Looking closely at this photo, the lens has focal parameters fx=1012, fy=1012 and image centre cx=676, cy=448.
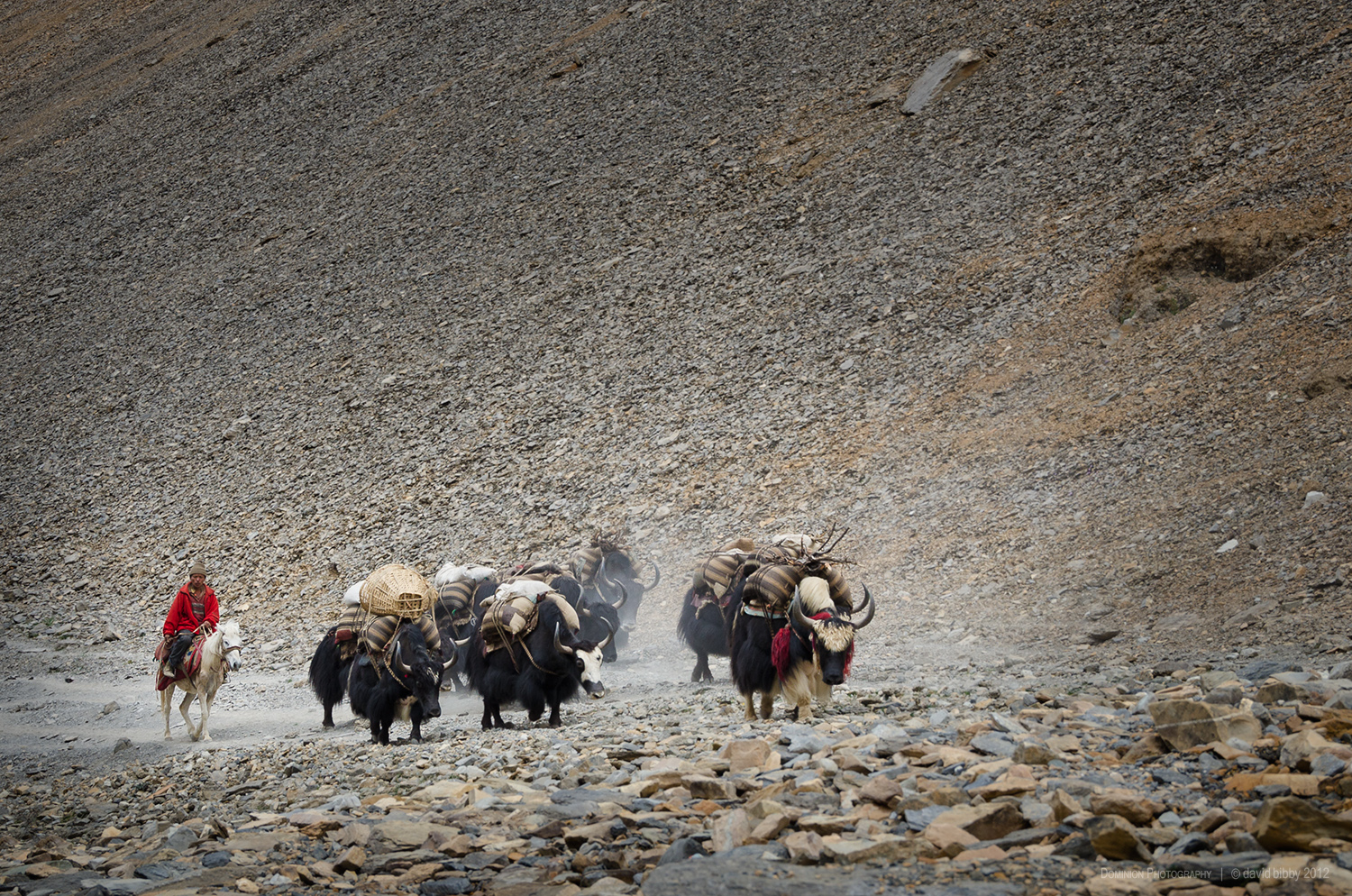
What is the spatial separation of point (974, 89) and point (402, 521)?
1671 cm

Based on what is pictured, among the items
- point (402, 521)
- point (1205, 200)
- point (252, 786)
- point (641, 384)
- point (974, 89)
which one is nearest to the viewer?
point (252, 786)

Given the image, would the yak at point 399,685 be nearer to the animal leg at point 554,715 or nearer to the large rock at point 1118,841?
the animal leg at point 554,715

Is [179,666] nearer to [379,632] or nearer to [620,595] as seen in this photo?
[379,632]

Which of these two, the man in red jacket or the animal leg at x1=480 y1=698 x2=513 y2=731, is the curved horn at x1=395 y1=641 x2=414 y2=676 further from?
the man in red jacket

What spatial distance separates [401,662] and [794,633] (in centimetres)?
367

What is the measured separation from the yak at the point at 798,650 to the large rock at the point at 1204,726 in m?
2.69

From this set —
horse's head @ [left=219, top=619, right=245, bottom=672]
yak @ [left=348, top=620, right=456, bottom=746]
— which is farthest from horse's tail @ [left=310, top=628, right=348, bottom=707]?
yak @ [left=348, top=620, right=456, bottom=746]

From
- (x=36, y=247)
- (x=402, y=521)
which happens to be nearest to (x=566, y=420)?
(x=402, y=521)

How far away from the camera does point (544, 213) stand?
91.5 feet

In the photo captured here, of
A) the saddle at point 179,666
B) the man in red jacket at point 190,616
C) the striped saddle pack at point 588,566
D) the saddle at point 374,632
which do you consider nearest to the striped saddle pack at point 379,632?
the saddle at point 374,632

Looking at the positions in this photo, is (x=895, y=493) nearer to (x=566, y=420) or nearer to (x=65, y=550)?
(x=566, y=420)

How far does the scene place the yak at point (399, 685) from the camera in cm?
905

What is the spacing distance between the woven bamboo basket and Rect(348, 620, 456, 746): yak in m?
0.15

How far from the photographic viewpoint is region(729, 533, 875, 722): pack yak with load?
7492mm
